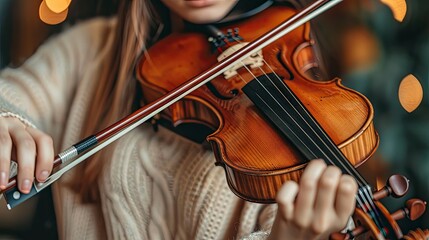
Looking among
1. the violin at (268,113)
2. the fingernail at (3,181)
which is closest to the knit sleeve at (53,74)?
the violin at (268,113)

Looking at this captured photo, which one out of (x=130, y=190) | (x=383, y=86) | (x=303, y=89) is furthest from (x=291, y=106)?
(x=130, y=190)

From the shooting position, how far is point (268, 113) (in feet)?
2.49

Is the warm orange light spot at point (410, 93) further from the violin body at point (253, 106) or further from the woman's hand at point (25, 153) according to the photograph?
the woman's hand at point (25, 153)

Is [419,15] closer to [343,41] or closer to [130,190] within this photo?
[343,41]

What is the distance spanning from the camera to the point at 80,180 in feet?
2.99

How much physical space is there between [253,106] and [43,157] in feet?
0.82

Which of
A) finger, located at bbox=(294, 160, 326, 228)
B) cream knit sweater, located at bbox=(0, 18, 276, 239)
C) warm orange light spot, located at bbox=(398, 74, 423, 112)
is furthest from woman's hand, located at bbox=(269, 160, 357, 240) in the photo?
warm orange light spot, located at bbox=(398, 74, 423, 112)

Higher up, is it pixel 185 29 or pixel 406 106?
pixel 185 29

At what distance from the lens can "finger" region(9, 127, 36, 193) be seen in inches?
28.3

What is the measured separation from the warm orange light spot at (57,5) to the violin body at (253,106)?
162mm

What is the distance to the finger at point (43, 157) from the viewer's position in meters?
0.73

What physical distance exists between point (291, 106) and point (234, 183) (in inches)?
4.3

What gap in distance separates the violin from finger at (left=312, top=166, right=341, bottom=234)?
0.7 inches

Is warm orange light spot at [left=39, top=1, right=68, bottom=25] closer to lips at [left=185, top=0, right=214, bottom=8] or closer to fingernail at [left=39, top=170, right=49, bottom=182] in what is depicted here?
lips at [left=185, top=0, right=214, bottom=8]
